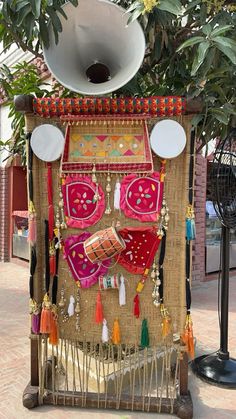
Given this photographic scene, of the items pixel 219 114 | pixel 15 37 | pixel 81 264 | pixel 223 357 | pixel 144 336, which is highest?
pixel 15 37

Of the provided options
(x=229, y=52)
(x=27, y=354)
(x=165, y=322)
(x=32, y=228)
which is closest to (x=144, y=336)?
(x=165, y=322)

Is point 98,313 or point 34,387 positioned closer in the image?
point 98,313

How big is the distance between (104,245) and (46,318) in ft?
2.16

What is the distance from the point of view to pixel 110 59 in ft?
8.39

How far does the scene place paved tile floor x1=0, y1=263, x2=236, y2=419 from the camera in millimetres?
2535

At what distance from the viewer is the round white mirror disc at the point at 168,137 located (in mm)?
2275

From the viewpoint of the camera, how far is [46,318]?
2381mm

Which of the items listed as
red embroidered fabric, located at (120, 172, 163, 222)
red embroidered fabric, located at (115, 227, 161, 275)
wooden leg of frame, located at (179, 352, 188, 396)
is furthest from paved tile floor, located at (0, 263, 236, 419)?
red embroidered fabric, located at (120, 172, 163, 222)

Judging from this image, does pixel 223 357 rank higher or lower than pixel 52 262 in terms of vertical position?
lower

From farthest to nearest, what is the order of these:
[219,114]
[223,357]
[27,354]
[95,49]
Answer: [27,354] → [223,357] → [95,49] → [219,114]

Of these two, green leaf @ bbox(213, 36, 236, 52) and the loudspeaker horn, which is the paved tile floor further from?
green leaf @ bbox(213, 36, 236, 52)

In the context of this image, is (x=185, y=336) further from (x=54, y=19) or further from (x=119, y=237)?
(x=54, y=19)

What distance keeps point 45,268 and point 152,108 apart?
1289 millimetres

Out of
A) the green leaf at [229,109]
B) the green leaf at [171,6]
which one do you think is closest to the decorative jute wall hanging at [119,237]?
the green leaf at [229,109]
